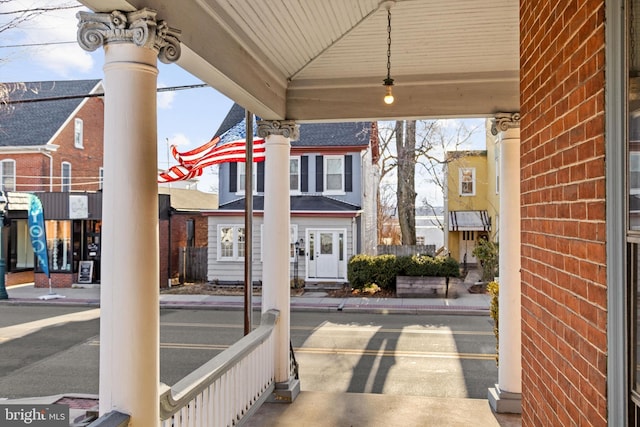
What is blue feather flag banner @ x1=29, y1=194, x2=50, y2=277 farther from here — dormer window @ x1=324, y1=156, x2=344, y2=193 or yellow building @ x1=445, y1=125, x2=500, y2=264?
yellow building @ x1=445, y1=125, x2=500, y2=264

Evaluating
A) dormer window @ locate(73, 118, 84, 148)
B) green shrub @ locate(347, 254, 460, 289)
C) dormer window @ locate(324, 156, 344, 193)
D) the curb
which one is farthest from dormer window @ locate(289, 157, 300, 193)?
dormer window @ locate(73, 118, 84, 148)

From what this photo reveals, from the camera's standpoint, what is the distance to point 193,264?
19.7 m

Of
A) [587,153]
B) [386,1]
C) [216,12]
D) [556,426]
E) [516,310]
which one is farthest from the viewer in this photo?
[516,310]

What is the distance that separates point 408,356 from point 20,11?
320 inches

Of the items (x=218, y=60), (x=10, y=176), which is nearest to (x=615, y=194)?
(x=218, y=60)

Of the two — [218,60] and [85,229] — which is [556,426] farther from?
[85,229]

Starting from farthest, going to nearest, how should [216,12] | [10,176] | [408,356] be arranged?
[10,176], [408,356], [216,12]

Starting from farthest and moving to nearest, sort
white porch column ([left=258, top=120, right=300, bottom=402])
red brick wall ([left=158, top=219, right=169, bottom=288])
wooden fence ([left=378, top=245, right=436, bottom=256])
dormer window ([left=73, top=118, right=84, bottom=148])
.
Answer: dormer window ([left=73, top=118, right=84, bottom=148]) < red brick wall ([left=158, top=219, right=169, bottom=288]) < wooden fence ([left=378, top=245, right=436, bottom=256]) < white porch column ([left=258, top=120, right=300, bottom=402])

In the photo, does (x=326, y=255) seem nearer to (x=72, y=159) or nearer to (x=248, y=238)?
(x=72, y=159)

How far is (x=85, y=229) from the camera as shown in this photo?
1883 cm

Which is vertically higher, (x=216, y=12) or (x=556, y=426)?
(x=216, y=12)

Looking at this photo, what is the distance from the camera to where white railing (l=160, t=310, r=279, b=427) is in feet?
11.7

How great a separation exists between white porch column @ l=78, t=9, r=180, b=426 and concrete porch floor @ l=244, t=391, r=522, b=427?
285 centimetres

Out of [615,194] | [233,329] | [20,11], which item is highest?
[20,11]
